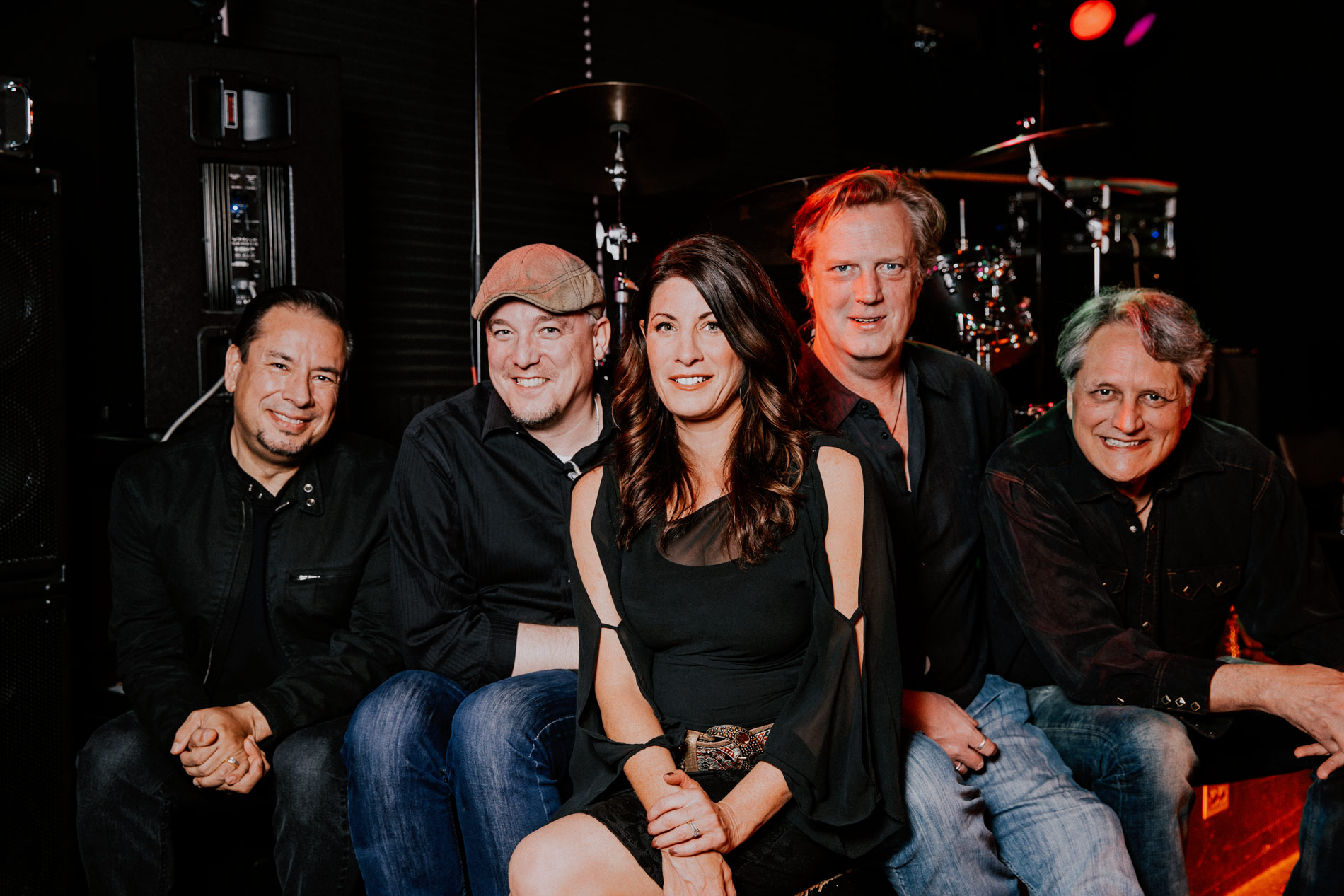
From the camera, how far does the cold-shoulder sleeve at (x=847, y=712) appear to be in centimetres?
161

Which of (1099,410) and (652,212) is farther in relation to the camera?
(652,212)

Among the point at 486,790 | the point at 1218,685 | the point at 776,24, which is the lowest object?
the point at 486,790

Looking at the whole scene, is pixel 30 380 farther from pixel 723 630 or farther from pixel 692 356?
pixel 723 630

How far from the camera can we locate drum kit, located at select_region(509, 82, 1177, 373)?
3.13 meters

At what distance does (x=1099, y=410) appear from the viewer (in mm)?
2123

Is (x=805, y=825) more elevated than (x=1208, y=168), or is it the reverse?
(x=1208, y=168)

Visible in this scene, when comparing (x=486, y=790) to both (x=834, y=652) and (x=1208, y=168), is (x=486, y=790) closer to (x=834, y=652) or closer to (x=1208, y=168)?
(x=834, y=652)

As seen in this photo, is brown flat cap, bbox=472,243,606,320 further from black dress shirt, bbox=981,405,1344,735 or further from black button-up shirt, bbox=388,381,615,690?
black dress shirt, bbox=981,405,1344,735

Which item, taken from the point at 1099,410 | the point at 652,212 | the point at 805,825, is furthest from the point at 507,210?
the point at 805,825

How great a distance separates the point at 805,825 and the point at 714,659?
317 millimetres

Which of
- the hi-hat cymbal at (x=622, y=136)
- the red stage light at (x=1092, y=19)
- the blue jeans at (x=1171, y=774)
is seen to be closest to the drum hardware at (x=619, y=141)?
the hi-hat cymbal at (x=622, y=136)

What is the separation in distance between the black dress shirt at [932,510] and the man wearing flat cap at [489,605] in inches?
24.3

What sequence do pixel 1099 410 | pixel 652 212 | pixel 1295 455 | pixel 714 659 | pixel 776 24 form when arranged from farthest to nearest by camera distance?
pixel 776 24
pixel 652 212
pixel 1295 455
pixel 1099 410
pixel 714 659

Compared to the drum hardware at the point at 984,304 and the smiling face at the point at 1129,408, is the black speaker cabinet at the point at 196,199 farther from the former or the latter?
the drum hardware at the point at 984,304
